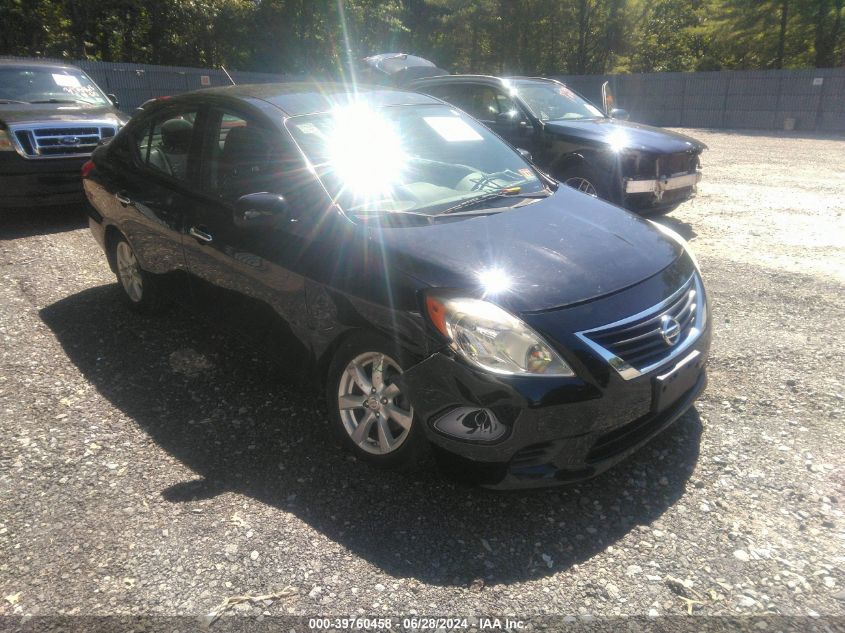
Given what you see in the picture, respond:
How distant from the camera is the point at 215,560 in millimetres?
2576

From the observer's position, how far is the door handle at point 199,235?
149 inches

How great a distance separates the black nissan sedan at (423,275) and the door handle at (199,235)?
12mm

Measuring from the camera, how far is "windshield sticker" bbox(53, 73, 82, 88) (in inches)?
340

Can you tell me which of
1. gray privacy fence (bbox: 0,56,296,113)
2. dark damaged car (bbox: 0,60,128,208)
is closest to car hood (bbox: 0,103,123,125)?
dark damaged car (bbox: 0,60,128,208)

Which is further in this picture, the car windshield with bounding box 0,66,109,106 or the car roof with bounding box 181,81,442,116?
the car windshield with bounding box 0,66,109,106

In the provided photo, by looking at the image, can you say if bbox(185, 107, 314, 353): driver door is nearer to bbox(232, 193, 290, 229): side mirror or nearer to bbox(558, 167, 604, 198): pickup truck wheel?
bbox(232, 193, 290, 229): side mirror

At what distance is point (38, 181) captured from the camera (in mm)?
7355

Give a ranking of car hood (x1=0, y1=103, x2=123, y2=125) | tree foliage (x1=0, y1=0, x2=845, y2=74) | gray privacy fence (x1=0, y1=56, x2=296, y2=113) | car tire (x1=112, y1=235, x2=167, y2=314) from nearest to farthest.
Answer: car tire (x1=112, y1=235, x2=167, y2=314), car hood (x1=0, y1=103, x2=123, y2=125), gray privacy fence (x1=0, y1=56, x2=296, y2=113), tree foliage (x1=0, y1=0, x2=845, y2=74)

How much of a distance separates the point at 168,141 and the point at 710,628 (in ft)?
13.4

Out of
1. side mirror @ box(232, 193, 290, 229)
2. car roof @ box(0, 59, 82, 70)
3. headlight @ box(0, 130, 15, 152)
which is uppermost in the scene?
car roof @ box(0, 59, 82, 70)

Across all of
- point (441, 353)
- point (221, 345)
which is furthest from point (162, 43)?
point (441, 353)

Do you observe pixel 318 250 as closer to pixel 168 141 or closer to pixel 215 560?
pixel 215 560

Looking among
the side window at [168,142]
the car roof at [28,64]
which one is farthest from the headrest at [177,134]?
the car roof at [28,64]

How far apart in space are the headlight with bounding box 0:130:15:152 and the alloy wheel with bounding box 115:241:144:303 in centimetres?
335
